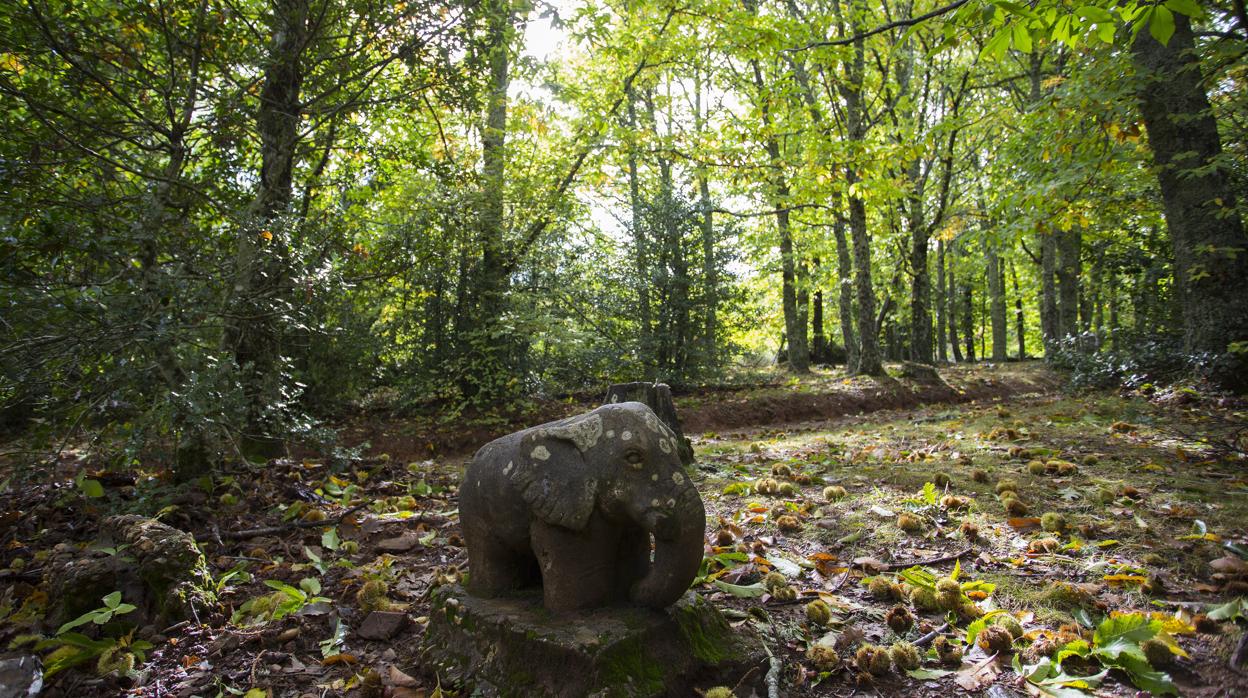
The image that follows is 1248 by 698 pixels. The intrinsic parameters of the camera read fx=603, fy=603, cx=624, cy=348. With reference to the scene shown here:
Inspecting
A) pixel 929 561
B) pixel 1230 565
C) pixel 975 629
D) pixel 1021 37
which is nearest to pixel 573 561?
pixel 975 629

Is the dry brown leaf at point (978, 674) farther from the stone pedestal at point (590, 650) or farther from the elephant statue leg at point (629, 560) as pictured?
the elephant statue leg at point (629, 560)

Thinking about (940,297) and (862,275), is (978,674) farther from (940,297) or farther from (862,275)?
(940,297)

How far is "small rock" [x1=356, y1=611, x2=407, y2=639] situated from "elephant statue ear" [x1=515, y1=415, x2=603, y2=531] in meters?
1.31

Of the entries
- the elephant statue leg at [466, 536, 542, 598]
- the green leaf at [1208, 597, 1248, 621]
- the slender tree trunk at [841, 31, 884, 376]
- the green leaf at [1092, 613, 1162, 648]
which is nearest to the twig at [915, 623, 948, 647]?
the green leaf at [1092, 613, 1162, 648]

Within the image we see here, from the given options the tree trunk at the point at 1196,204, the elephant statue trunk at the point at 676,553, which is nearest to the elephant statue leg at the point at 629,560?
the elephant statue trunk at the point at 676,553

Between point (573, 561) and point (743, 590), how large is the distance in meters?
1.22

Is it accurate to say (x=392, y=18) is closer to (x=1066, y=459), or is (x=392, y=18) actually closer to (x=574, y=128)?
(x=574, y=128)

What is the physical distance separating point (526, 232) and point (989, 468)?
885cm

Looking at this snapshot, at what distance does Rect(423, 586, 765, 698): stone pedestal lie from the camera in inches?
93.7

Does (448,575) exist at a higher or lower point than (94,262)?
lower

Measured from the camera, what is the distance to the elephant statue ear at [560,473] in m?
2.55

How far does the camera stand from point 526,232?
38.7 feet

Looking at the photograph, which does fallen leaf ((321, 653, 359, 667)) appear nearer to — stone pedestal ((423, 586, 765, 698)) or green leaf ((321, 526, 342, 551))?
stone pedestal ((423, 586, 765, 698))

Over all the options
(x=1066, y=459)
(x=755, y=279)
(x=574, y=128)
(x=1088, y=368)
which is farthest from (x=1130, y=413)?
(x=755, y=279)
